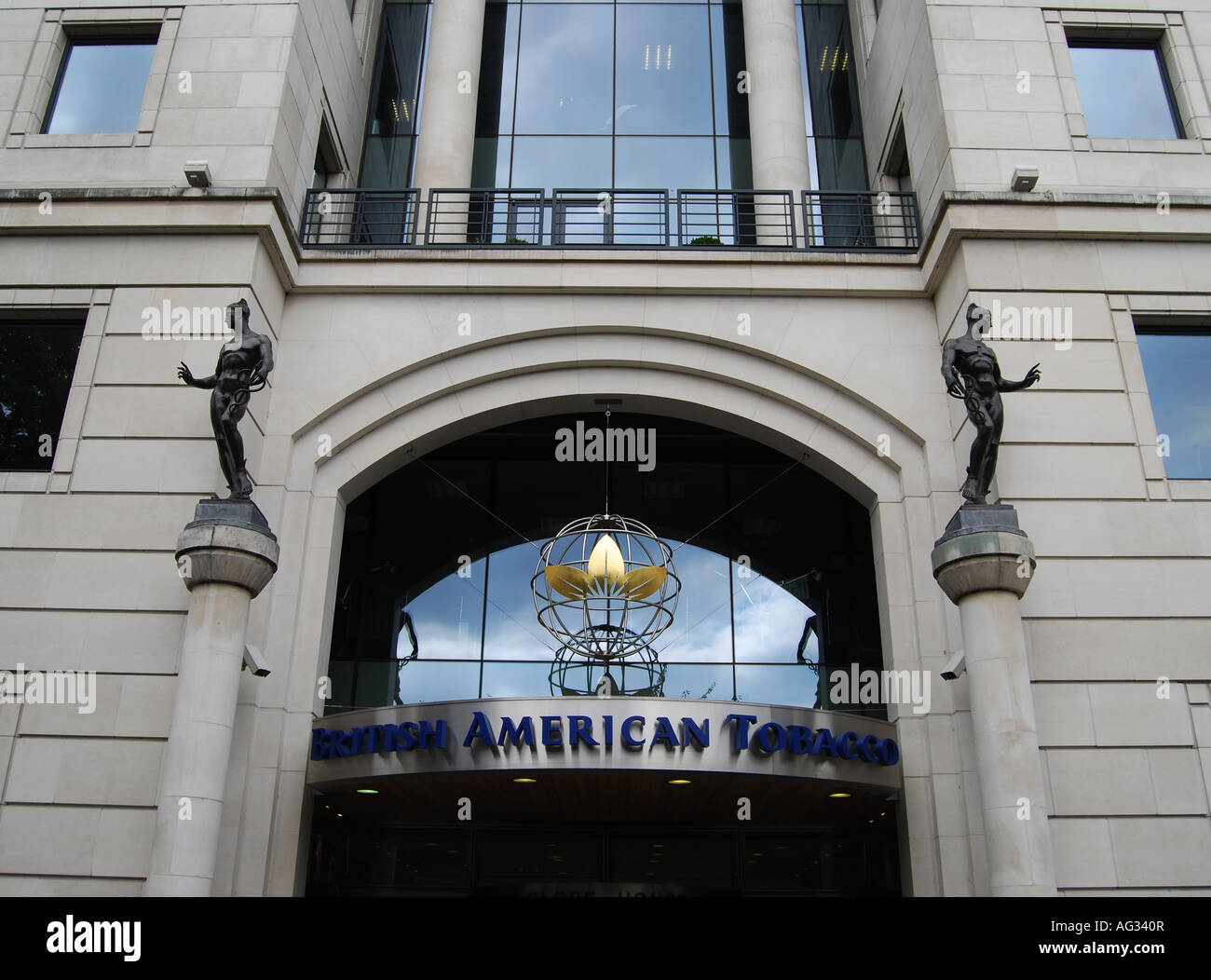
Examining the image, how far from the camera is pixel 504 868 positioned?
1619 centimetres

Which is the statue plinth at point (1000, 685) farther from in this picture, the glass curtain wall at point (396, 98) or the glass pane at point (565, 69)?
the glass curtain wall at point (396, 98)

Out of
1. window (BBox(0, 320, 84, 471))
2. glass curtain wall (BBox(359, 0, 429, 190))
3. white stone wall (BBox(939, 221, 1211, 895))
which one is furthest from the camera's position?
glass curtain wall (BBox(359, 0, 429, 190))

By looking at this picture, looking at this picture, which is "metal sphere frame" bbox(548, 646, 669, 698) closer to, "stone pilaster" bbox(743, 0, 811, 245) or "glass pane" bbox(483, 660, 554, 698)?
"glass pane" bbox(483, 660, 554, 698)

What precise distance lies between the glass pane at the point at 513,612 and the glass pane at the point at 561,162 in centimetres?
889

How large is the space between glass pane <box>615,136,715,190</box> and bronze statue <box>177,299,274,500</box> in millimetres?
11354

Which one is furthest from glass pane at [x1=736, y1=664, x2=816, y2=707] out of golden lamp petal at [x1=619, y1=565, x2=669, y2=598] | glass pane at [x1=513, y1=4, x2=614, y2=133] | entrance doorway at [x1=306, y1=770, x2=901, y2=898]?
glass pane at [x1=513, y1=4, x2=614, y2=133]

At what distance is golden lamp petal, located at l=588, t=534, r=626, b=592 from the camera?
1466cm

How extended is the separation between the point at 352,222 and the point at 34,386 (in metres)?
5.43

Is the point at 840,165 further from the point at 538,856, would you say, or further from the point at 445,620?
the point at 538,856

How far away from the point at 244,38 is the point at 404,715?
11.1m

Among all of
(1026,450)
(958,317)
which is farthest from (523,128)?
(1026,450)

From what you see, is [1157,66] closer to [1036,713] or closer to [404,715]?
[1036,713]
